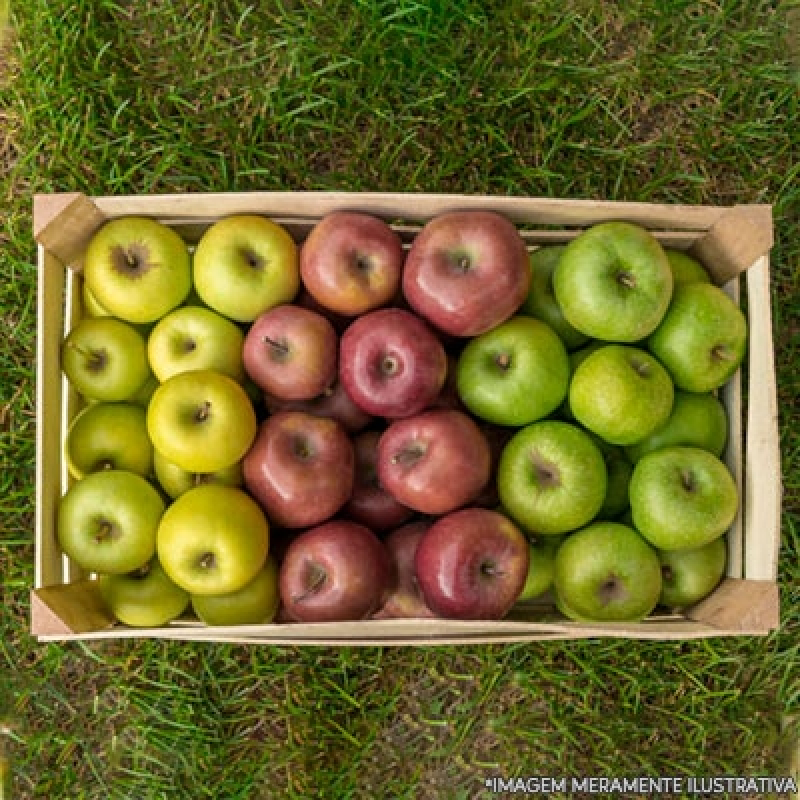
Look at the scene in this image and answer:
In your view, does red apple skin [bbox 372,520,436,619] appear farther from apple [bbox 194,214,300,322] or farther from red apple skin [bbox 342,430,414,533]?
apple [bbox 194,214,300,322]

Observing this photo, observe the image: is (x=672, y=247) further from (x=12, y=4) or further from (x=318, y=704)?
(x=12, y=4)

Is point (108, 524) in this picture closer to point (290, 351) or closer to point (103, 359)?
point (103, 359)

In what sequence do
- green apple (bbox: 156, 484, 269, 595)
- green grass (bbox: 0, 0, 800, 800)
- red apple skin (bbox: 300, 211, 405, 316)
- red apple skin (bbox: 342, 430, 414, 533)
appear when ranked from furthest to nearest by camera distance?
green grass (bbox: 0, 0, 800, 800) → red apple skin (bbox: 342, 430, 414, 533) → red apple skin (bbox: 300, 211, 405, 316) → green apple (bbox: 156, 484, 269, 595)

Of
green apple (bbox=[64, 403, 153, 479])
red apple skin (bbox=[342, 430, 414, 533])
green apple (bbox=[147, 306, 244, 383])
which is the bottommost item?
red apple skin (bbox=[342, 430, 414, 533])

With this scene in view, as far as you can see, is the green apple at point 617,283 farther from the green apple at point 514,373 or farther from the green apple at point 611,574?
the green apple at point 611,574

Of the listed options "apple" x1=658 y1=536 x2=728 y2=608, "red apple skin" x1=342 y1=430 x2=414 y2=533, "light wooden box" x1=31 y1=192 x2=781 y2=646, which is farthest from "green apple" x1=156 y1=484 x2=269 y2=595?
"apple" x1=658 y1=536 x2=728 y2=608

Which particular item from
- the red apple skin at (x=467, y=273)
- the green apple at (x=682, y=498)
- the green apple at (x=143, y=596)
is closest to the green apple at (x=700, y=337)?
the green apple at (x=682, y=498)

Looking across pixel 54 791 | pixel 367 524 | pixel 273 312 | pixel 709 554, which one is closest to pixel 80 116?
pixel 273 312
